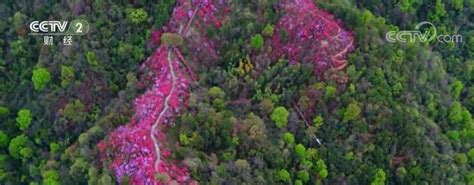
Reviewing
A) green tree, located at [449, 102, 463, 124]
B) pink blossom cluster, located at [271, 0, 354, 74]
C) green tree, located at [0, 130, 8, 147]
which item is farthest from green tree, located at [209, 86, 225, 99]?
green tree, located at [449, 102, 463, 124]

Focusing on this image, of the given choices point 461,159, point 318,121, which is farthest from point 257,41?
point 461,159

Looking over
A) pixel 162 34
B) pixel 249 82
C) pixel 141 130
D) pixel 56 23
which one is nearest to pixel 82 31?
pixel 56 23

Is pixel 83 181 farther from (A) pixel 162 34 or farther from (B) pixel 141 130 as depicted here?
(A) pixel 162 34

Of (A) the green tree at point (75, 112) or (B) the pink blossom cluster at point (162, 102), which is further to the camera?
(A) the green tree at point (75, 112)

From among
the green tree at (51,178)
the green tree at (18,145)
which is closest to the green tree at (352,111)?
the green tree at (51,178)

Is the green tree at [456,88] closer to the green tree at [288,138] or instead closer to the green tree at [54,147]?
the green tree at [288,138]
